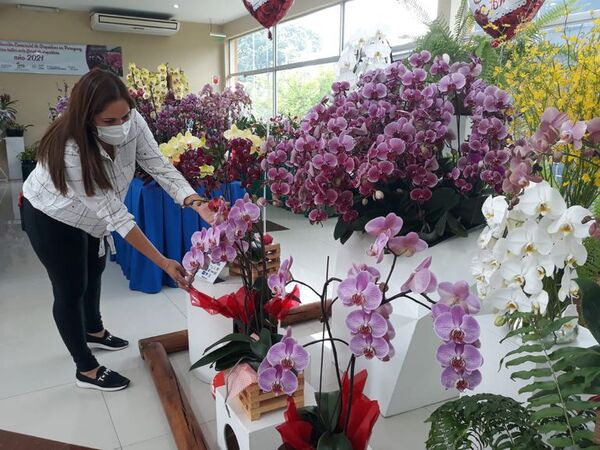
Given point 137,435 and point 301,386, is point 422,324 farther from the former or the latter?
point 137,435

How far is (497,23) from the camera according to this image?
6.73 ft

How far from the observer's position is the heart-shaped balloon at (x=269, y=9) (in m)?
2.32

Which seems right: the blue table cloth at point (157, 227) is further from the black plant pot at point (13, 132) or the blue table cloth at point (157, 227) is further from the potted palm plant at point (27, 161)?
the black plant pot at point (13, 132)

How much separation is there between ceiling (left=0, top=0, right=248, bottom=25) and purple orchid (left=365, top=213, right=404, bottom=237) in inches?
368

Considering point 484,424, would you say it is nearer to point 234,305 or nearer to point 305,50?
point 234,305

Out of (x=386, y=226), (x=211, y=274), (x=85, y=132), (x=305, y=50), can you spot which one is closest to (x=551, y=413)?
(x=386, y=226)

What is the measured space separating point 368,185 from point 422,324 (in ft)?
2.00

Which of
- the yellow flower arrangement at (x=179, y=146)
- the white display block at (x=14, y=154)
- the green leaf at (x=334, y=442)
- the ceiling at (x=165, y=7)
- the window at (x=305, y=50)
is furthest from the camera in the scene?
the ceiling at (x=165, y=7)

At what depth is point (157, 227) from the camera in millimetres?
3377

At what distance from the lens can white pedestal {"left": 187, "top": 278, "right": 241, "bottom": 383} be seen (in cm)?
213

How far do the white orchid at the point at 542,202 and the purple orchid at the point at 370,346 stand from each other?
0.31 meters

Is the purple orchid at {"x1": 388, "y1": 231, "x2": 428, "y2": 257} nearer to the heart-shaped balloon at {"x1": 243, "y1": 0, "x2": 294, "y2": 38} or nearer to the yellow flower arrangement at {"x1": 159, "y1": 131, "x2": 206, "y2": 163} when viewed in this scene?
the yellow flower arrangement at {"x1": 159, "y1": 131, "x2": 206, "y2": 163}

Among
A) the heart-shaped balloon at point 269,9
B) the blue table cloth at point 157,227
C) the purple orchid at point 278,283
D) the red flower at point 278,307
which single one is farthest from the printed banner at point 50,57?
the purple orchid at point 278,283

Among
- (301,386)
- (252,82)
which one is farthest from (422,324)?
(252,82)
